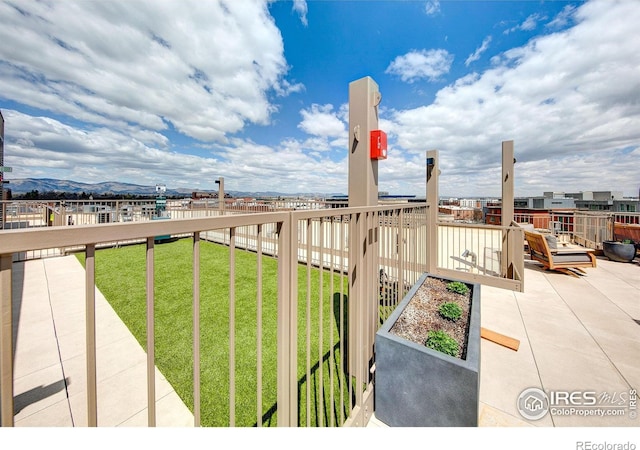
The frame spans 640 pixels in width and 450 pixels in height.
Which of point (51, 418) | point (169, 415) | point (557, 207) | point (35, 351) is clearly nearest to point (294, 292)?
point (169, 415)

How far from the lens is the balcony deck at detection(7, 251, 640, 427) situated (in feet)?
5.93

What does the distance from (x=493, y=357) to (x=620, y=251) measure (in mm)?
5935

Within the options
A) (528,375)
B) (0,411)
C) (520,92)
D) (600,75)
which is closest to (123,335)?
(0,411)

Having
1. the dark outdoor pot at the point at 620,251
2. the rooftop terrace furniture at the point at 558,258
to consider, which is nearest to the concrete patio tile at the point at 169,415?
the rooftop terrace furniture at the point at 558,258

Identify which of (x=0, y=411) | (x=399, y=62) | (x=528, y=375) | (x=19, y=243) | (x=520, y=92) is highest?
(x=399, y=62)

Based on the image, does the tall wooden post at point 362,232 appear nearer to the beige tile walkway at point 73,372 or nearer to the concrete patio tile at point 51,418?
the beige tile walkway at point 73,372

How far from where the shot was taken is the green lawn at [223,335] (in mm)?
1778

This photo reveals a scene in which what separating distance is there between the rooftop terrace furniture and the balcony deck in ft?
1.77

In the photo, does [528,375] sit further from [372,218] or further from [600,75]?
[600,75]

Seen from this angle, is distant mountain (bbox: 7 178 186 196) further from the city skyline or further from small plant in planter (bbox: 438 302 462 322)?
small plant in planter (bbox: 438 302 462 322)

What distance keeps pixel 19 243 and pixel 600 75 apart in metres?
13.8

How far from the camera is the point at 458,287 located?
2854mm

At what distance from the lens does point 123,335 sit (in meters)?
2.78
